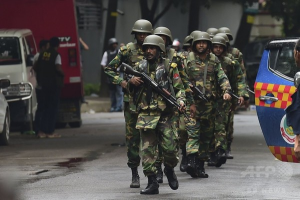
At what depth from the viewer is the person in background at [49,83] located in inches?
650

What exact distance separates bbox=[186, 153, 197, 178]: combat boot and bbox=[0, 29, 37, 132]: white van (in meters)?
6.63

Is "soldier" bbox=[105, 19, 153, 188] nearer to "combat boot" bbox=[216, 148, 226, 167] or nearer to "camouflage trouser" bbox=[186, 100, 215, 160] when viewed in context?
"camouflage trouser" bbox=[186, 100, 215, 160]

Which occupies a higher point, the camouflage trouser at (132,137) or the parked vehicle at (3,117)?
the camouflage trouser at (132,137)

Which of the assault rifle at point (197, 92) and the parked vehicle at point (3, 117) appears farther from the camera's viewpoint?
the parked vehicle at point (3, 117)

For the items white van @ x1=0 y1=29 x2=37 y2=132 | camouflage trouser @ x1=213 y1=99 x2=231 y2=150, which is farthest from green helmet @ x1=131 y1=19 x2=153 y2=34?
white van @ x1=0 y1=29 x2=37 y2=132

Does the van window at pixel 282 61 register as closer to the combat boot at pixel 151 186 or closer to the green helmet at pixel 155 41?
the green helmet at pixel 155 41

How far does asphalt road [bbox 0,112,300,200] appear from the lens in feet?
29.3

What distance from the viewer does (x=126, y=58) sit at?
9.70 meters

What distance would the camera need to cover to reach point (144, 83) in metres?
8.90

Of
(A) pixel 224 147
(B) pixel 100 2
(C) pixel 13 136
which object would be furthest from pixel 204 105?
(B) pixel 100 2

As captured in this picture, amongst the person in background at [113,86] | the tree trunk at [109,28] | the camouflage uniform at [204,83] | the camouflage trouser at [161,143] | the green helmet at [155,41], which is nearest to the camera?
the green helmet at [155,41]

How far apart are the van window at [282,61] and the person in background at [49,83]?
7.18 meters

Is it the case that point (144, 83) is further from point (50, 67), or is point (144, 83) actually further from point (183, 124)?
point (50, 67)

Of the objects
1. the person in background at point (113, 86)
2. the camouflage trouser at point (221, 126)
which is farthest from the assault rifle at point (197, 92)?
the person in background at point (113, 86)
